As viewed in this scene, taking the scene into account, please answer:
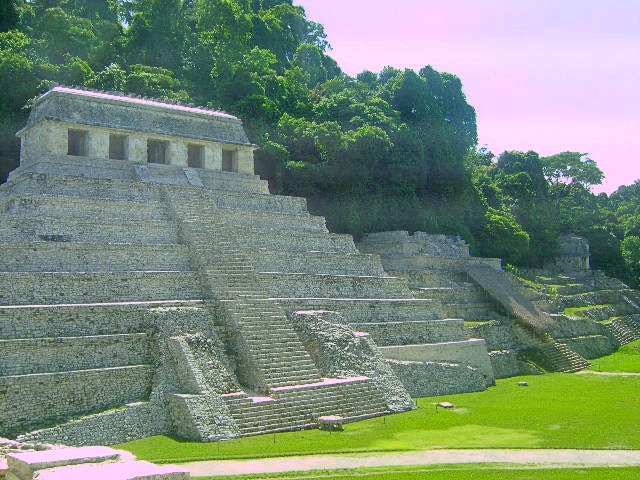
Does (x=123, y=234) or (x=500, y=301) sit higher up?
(x=123, y=234)

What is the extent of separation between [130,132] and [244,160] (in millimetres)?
5472

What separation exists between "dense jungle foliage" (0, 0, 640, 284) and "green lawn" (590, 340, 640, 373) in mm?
11340

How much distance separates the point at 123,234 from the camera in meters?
24.1

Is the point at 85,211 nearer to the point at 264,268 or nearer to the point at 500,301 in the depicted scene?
the point at 264,268

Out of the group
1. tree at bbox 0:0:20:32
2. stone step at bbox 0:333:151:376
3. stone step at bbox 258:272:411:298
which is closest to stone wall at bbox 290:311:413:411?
stone step at bbox 258:272:411:298

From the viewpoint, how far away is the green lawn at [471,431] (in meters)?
16.3

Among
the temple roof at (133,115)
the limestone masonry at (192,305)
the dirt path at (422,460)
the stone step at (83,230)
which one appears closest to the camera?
the dirt path at (422,460)

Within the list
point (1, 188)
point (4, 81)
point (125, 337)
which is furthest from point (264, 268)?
point (4, 81)

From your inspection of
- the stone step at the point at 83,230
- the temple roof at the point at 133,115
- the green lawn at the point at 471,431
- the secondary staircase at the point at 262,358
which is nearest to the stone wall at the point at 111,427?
the green lawn at the point at 471,431

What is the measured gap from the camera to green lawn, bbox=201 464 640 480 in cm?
1373

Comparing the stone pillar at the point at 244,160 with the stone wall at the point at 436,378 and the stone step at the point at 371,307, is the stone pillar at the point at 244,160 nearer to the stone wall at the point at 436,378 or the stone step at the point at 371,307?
the stone step at the point at 371,307

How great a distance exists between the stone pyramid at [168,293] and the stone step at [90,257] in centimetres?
4

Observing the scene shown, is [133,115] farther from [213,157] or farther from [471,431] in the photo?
[471,431]

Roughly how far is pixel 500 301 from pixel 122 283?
68.3ft
